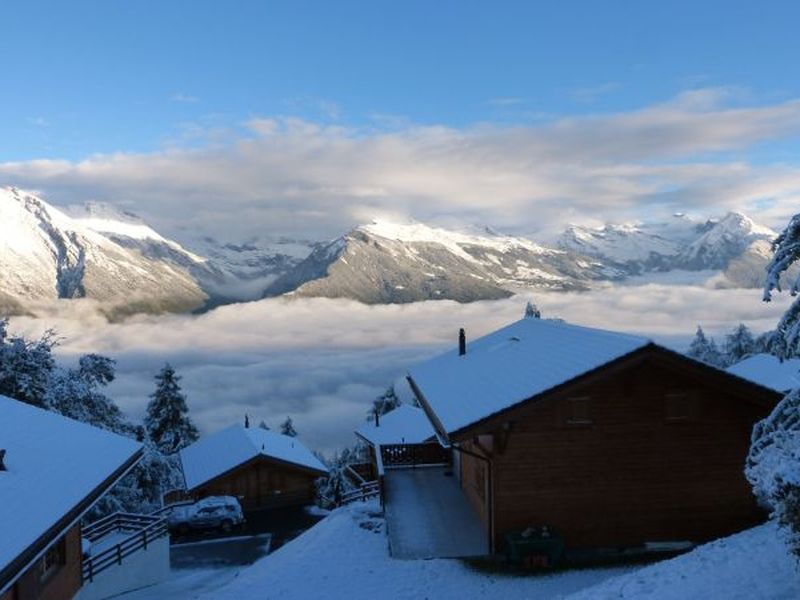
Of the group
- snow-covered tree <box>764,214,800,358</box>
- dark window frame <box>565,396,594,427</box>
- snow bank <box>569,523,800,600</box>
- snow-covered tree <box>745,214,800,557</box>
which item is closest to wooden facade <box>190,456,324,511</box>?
dark window frame <box>565,396,594,427</box>

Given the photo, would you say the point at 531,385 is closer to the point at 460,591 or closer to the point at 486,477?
the point at 486,477

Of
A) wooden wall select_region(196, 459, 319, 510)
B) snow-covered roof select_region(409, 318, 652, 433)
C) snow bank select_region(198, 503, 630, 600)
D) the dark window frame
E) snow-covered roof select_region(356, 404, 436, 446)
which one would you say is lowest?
wooden wall select_region(196, 459, 319, 510)

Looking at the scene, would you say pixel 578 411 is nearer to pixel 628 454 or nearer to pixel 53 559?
pixel 628 454

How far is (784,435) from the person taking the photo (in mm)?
12180

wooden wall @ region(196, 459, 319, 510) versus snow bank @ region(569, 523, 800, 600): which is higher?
snow bank @ region(569, 523, 800, 600)

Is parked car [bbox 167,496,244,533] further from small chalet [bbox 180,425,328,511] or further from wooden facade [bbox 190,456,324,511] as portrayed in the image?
wooden facade [bbox 190,456,324,511]

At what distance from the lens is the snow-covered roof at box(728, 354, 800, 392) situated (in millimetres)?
39938

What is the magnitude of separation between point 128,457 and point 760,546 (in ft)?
55.6

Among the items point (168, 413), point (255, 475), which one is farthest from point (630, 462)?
point (168, 413)

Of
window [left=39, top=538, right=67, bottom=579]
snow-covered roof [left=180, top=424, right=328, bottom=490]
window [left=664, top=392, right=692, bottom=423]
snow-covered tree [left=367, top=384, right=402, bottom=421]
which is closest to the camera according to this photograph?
window [left=39, top=538, right=67, bottom=579]

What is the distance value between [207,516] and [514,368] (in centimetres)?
2059

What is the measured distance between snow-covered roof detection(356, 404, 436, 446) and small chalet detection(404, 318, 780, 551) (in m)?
32.1

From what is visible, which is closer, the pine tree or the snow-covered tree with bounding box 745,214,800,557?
the snow-covered tree with bounding box 745,214,800,557

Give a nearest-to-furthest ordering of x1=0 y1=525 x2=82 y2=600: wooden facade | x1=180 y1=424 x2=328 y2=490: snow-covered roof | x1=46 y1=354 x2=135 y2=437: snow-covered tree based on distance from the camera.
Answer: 1. x1=0 y1=525 x2=82 y2=600: wooden facade
2. x1=46 y1=354 x2=135 y2=437: snow-covered tree
3. x1=180 y1=424 x2=328 y2=490: snow-covered roof
